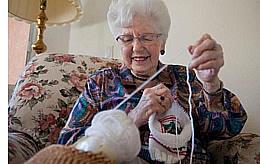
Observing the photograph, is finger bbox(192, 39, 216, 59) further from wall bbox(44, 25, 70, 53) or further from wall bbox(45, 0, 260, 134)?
wall bbox(44, 25, 70, 53)

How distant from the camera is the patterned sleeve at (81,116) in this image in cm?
98

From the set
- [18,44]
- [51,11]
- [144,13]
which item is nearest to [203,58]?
[144,13]

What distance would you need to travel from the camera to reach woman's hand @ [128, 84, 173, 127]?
981 mm

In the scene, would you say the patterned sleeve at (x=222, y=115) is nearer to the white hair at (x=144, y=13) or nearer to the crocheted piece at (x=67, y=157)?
the white hair at (x=144, y=13)

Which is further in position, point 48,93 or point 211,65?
point 48,93

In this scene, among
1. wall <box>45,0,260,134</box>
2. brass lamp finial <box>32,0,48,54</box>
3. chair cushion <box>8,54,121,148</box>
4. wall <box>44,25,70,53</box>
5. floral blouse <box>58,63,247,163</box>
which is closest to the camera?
floral blouse <box>58,63,247,163</box>

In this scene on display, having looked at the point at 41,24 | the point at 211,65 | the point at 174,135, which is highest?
the point at 41,24

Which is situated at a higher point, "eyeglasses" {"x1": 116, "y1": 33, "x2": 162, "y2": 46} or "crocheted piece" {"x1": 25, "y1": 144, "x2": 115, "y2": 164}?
"eyeglasses" {"x1": 116, "y1": 33, "x2": 162, "y2": 46}

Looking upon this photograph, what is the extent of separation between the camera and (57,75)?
132cm

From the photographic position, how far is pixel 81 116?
1.04 meters

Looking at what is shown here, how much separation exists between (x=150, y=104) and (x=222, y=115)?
22 centimetres

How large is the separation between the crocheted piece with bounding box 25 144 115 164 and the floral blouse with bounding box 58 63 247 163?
0.39 m

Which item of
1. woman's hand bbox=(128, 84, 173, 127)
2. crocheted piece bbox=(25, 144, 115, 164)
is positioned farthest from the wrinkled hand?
crocheted piece bbox=(25, 144, 115, 164)

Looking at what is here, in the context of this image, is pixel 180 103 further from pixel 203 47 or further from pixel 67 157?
pixel 67 157
